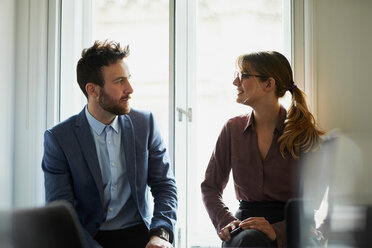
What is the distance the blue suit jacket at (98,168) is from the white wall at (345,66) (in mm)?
507

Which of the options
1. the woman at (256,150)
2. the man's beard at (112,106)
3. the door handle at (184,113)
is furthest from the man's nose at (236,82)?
the man's beard at (112,106)

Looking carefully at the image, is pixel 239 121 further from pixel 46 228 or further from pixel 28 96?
pixel 46 228

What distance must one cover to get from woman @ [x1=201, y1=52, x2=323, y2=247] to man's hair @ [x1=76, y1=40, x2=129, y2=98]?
10.1 inches

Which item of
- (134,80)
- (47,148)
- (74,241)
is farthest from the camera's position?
(134,80)

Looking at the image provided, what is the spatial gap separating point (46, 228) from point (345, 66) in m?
0.33

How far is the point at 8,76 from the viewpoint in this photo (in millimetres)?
506

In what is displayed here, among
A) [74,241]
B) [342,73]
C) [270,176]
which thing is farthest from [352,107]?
[270,176]

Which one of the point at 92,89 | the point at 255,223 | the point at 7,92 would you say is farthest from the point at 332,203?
the point at 92,89

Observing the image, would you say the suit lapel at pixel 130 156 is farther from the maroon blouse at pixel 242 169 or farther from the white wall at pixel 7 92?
the white wall at pixel 7 92

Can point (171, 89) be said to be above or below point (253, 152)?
above

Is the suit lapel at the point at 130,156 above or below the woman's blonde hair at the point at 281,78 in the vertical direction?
below

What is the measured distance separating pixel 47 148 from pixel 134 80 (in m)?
0.25

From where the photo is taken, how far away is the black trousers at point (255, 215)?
74 cm

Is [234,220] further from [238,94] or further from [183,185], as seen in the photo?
[238,94]
